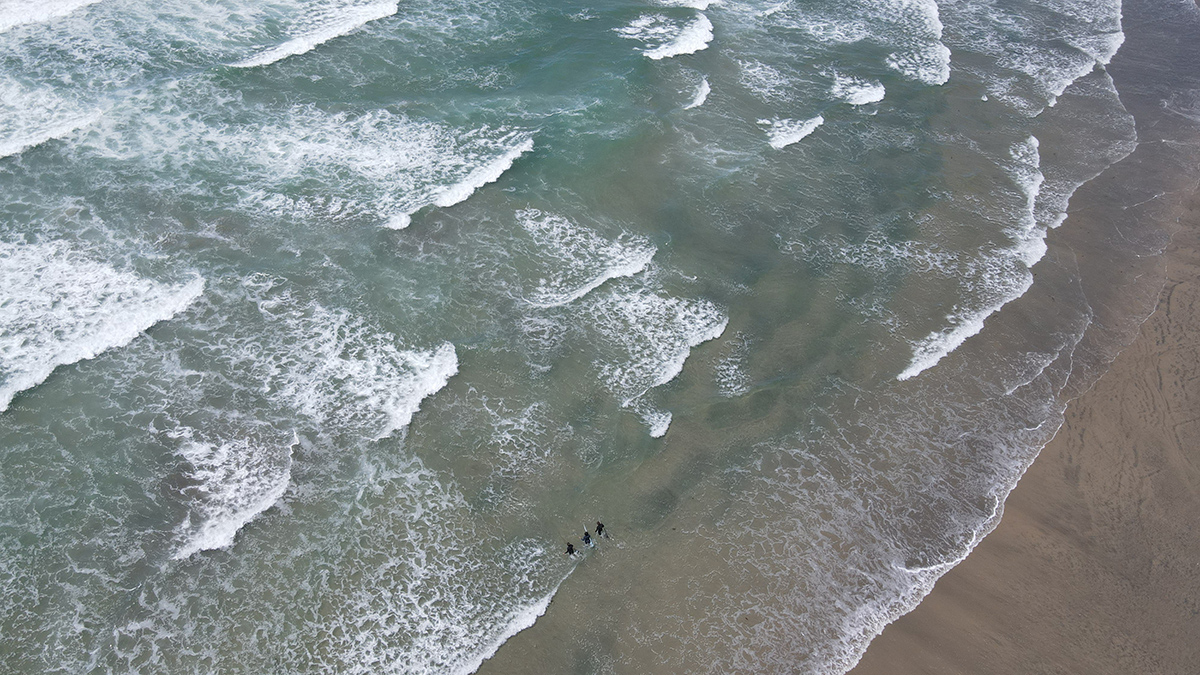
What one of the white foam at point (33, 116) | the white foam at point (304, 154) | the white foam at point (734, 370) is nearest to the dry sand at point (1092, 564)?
the white foam at point (734, 370)

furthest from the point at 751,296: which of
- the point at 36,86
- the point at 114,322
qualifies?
the point at 36,86

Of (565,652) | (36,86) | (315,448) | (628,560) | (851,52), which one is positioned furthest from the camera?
(851,52)

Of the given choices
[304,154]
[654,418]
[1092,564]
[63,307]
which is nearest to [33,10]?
[304,154]

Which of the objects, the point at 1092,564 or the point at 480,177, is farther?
the point at 480,177

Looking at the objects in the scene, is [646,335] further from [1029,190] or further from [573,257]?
[1029,190]

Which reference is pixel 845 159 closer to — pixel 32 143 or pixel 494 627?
pixel 494 627
